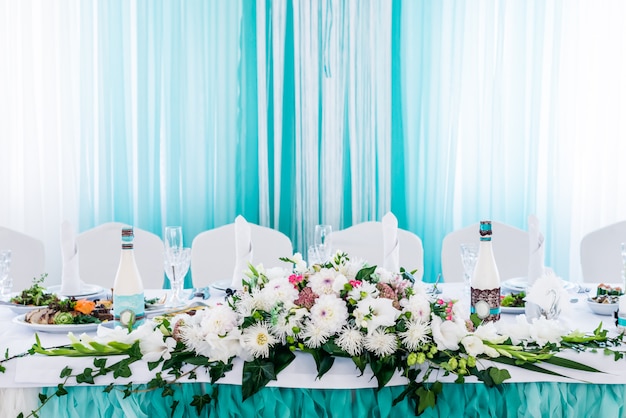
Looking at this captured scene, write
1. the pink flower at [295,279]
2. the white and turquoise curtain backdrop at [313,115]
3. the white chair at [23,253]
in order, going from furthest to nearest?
the white and turquoise curtain backdrop at [313,115] → the white chair at [23,253] → the pink flower at [295,279]

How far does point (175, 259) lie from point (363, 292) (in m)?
0.85

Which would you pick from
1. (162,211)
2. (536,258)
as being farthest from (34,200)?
(536,258)

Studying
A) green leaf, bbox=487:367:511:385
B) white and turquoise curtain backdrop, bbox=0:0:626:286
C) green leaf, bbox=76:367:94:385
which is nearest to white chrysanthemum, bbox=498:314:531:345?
green leaf, bbox=487:367:511:385

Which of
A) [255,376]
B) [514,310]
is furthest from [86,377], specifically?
[514,310]

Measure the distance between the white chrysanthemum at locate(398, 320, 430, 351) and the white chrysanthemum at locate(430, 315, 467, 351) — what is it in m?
0.02

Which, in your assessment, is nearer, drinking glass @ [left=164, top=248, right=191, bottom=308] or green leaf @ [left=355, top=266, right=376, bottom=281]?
green leaf @ [left=355, top=266, right=376, bottom=281]

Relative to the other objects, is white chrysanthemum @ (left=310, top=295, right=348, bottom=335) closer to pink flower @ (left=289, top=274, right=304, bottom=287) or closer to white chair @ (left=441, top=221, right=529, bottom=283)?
pink flower @ (left=289, top=274, right=304, bottom=287)

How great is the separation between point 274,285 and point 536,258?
994 mm

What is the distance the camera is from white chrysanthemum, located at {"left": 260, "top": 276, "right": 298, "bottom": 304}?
53.2 inches

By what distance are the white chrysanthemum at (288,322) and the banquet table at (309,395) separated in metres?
0.08

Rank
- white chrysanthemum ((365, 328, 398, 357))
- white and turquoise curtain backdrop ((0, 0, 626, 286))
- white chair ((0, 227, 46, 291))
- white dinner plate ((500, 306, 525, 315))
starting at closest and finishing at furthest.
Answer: white chrysanthemum ((365, 328, 398, 357))
white dinner plate ((500, 306, 525, 315))
white chair ((0, 227, 46, 291))
white and turquoise curtain backdrop ((0, 0, 626, 286))

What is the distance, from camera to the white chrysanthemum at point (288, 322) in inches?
51.5

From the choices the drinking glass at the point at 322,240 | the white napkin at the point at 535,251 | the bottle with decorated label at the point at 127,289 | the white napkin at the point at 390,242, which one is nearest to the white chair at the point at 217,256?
the drinking glass at the point at 322,240

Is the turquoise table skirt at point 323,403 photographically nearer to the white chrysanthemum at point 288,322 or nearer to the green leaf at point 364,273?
the white chrysanthemum at point 288,322
